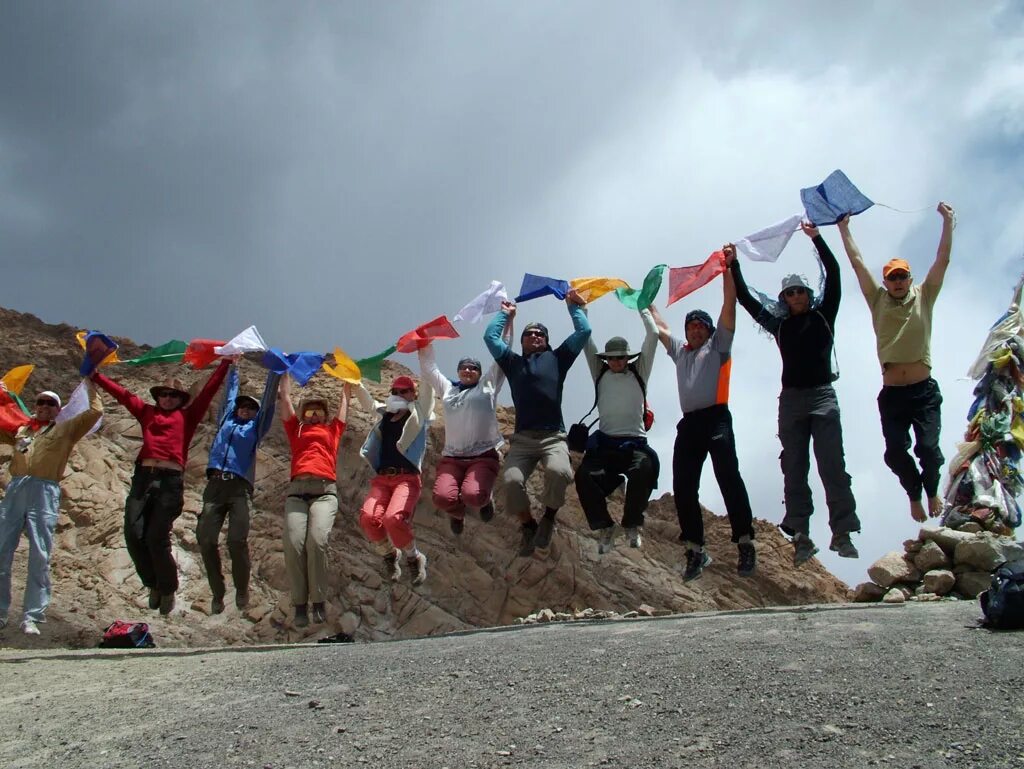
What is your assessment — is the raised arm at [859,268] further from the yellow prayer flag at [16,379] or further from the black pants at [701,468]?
the yellow prayer flag at [16,379]

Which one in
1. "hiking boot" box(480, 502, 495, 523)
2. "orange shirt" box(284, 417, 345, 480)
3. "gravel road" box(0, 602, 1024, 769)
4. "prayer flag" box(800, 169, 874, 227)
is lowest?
"gravel road" box(0, 602, 1024, 769)

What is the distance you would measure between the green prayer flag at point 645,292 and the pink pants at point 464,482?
2103mm

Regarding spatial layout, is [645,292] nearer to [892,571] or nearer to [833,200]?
[833,200]

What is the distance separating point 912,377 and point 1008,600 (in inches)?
91.7

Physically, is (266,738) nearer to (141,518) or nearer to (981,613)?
(141,518)

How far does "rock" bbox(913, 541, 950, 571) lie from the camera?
10.0 meters

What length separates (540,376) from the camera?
8.28m

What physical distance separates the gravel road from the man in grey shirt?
112cm

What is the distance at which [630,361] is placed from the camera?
827 centimetres

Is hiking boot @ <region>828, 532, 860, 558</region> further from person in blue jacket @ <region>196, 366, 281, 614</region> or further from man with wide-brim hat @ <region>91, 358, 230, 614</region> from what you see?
man with wide-brim hat @ <region>91, 358, 230, 614</region>

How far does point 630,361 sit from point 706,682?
3896mm

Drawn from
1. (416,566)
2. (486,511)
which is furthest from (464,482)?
(416,566)

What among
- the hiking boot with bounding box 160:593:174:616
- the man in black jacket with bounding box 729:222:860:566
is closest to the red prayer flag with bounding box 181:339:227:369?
the hiking boot with bounding box 160:593:174:616

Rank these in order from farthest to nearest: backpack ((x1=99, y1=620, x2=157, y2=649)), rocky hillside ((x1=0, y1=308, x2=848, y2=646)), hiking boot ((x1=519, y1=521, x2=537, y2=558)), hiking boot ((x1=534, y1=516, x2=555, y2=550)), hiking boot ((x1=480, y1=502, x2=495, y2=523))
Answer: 1. rocky hillside ((x1=0, y1=308, x2=848, y2=646))
2. backpack ((x1=99, y1=620, x2=157, y2=649))
3. hiking boot ((x1=480, y1=502, x2=495, y2=523))
4. hiking boot ((x1=519, y1=521, x2=537, y2=558))
5. hiking boot ((x1=534, y1=516, x2=555, y2=550))
